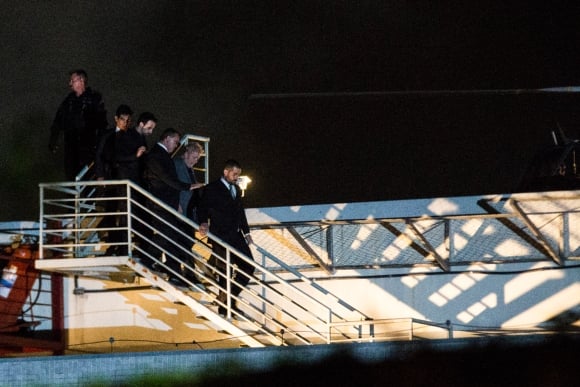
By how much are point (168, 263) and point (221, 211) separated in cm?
78

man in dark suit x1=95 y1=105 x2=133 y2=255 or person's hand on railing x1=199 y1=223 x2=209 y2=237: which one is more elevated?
man in dark suit x1=95 y1=105 x2=133 y2=255

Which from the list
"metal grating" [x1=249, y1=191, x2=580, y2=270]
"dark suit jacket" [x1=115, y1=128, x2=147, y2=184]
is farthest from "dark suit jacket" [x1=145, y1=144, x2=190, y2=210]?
"metal grating" [x1=249, y1=191, x2=580, y2=270]

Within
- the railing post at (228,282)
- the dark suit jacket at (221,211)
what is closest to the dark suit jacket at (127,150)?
the dark suit jacket at (221,211)

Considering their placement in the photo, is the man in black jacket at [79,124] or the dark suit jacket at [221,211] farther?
the man in black jacket at [79,124]

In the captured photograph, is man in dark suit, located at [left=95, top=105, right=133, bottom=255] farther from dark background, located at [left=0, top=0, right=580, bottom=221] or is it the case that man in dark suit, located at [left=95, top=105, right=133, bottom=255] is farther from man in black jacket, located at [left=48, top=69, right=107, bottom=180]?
dark background, located at [left=0, top=0, right=580, bottom=221]

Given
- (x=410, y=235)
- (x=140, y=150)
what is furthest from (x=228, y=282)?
(x=410, y=235)

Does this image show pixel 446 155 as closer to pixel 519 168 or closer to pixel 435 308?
pixel 519 168

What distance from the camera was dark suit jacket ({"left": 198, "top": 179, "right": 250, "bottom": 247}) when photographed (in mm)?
10672

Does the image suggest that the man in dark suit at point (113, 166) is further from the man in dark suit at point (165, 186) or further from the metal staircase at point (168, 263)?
the man in dark suit at point (165, 186)

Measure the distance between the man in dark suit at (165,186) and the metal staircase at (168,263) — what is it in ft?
0.06

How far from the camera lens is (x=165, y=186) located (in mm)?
10727

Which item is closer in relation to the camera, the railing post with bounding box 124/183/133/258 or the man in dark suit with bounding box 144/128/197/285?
the railing post with bounding box 124/183/133/258

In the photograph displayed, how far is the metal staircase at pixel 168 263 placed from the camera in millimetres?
10312

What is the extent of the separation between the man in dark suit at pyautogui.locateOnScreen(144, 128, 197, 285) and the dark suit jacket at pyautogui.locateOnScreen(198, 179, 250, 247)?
10.8 inches
